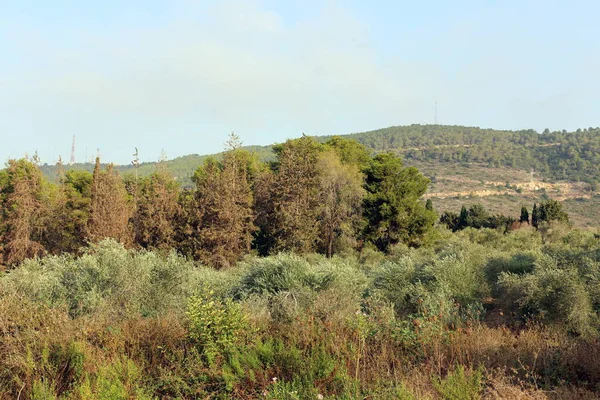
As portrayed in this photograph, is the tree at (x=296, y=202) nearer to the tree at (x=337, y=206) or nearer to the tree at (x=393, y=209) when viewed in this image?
the tree at (x=337, y=206)

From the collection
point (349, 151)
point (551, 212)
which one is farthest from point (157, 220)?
point (551, 212)

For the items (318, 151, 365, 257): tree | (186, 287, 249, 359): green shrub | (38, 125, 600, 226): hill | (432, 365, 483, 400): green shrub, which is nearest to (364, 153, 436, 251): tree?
(318, 151, 365, 257): tree

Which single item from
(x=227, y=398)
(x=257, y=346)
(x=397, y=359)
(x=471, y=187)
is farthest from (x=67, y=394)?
(x=471, y=187)

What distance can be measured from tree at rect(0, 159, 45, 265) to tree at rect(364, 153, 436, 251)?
76.0 ft

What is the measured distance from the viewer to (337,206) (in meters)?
31.9

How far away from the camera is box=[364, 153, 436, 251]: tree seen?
103 feet

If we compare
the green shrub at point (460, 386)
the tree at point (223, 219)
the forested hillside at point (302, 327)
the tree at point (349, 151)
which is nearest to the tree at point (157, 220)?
the tree at point (223, 219)

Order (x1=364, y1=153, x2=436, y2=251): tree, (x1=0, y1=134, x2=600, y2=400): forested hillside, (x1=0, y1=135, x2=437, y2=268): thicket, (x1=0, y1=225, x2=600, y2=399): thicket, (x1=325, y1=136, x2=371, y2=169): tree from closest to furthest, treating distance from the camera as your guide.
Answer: (x1=0, y1=225, x2=600, y2=399): thicket → (x1=0, y1=134, x2=600, y2=400): forested hillside → (x1=0, y1=135, x2=437, y2=268): thicket → (x1=364, y1=153, x2=436, y2=251): tree → (x1=325, y1=136, x2=371, y2=169): tree

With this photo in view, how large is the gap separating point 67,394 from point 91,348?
850 mm

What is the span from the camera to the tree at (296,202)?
94.8 ft

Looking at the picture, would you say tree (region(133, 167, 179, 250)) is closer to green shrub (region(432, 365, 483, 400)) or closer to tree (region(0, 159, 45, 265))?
tree (region(0, 159, 45, 265))

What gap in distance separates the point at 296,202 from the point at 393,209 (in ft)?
23.4

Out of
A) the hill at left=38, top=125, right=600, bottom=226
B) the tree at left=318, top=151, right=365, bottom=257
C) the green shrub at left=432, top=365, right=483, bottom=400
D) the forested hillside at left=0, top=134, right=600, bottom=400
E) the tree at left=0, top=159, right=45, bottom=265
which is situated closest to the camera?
the green shrub at left=432, top=365, right=483, bottom=400

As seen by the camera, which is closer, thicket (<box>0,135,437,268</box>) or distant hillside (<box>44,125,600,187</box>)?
thicket (<box>0,135,437,268</box>)
